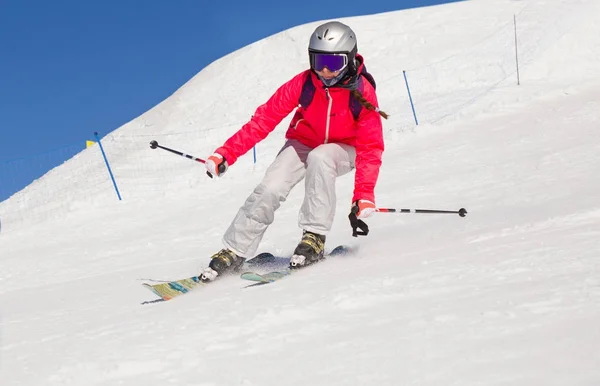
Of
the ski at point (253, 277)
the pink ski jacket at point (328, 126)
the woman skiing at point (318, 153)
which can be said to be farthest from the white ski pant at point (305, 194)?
the ski at point (253, 277)

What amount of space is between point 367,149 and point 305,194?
1.85 feet

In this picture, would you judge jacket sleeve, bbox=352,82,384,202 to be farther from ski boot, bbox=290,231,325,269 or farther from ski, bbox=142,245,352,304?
ski, bbox=142,245,352,304

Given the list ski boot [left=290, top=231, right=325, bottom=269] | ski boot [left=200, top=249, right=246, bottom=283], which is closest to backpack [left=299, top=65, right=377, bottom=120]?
ski boot [left=290, top=231, right=325, bottom=269]

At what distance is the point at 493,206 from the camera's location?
7.40m

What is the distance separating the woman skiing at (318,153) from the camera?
538 cm

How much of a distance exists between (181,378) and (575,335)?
1426 mm

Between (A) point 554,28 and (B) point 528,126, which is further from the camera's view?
(A) point 554,28

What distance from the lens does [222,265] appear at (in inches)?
215

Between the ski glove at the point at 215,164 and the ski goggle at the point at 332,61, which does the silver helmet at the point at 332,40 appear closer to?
the ski goggle at the point at 332,61

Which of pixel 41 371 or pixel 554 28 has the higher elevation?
pixel 554 28

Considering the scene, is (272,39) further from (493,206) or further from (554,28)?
(493,206)

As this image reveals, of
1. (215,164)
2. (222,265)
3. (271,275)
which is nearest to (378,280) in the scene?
(271,275)

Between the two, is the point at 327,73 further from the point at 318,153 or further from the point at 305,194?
the point at 305,194

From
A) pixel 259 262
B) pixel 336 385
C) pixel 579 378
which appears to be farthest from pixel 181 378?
pixel 259 262
